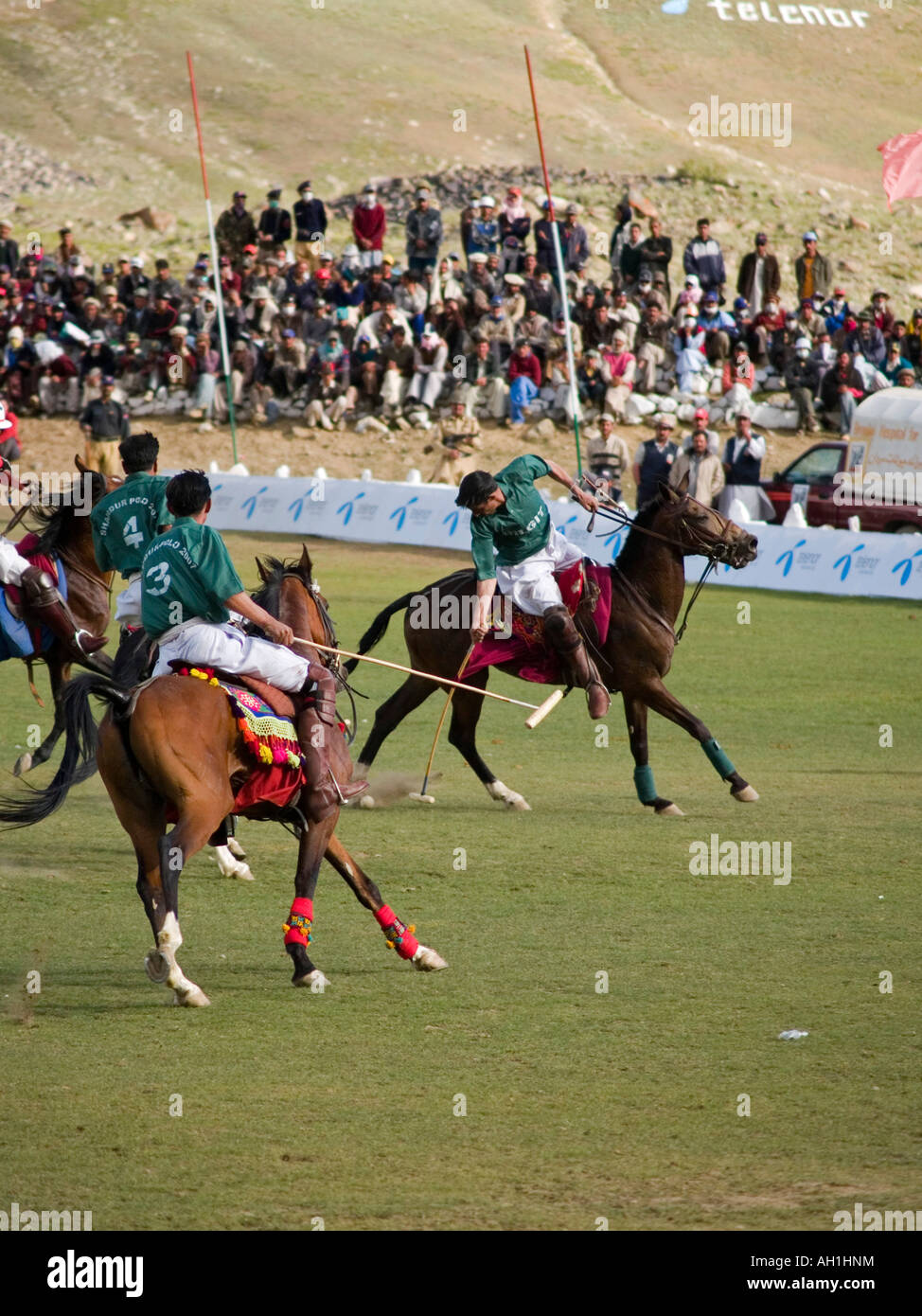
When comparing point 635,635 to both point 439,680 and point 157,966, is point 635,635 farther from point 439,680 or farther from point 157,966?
point 157,966

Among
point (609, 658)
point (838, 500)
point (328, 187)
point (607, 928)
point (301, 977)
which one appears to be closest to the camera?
point (301, 977)

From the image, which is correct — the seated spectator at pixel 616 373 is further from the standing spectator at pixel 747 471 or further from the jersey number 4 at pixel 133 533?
the jersey number 4 at pixel 133 533

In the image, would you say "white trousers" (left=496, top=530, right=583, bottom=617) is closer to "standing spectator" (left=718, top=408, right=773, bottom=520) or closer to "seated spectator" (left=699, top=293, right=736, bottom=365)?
"standing spectator" (left=718, top=408, right=773, bottom=520)

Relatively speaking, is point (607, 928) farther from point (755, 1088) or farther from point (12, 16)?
point (12, 16)

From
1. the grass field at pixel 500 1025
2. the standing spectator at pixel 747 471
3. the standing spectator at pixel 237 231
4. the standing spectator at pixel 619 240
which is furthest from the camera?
the standing spectator at pixel 237 231

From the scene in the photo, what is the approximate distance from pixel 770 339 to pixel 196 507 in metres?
25.7

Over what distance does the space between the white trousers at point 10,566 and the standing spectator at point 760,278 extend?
74.0 feet

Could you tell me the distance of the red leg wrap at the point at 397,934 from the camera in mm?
7992

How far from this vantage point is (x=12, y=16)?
77.8m

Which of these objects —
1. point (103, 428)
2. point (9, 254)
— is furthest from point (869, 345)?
point (9, 254)

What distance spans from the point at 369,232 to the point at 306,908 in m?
28.2

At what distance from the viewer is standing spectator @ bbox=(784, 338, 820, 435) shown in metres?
30.7

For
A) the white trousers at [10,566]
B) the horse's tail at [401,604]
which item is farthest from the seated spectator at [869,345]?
the white trousers at [10,566]
